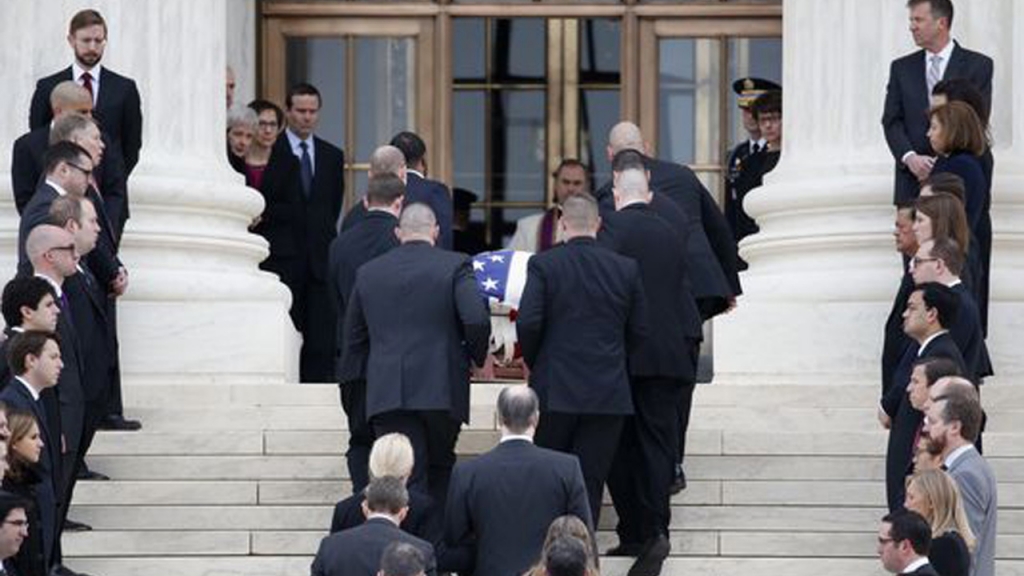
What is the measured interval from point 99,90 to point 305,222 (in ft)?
9.53

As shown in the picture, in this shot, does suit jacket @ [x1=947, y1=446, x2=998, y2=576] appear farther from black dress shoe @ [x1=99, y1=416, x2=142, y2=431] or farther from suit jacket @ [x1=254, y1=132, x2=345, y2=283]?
suit jacket @ [x1=254, y1=132, x2=345, y2=283]

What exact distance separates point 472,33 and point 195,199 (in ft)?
14.0

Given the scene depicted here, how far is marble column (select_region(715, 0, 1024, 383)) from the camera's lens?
20.2 meters

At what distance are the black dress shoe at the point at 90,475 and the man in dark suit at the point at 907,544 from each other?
517cm

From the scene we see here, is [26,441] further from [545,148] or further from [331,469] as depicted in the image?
[545,148]

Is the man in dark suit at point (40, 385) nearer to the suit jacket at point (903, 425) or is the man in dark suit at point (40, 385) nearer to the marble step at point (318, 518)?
the marble step at point (318, 518)

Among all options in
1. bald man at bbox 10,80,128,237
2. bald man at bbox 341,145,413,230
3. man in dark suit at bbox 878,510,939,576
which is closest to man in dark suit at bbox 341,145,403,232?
bald man at bbox 341,145,413,230

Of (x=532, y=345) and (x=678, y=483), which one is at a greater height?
(x=532, y=345)

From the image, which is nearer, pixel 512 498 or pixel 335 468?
pixel 512 498

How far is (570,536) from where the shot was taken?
14.0 metres

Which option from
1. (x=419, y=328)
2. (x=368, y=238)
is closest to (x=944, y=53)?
(x=368, y=238)

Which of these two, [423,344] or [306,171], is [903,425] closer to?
[423,344]

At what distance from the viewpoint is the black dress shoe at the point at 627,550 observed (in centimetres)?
1705

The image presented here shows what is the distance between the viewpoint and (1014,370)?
20.1 meters
